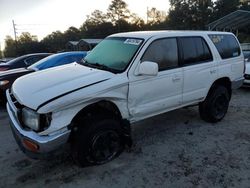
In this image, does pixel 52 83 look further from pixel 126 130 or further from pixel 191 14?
pixel 191 14

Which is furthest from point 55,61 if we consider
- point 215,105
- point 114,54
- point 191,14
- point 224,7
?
point 224,7

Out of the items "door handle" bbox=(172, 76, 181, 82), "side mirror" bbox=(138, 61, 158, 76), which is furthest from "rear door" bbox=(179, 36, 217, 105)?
"side mirror" bbox=(138, 61, 158, 76)

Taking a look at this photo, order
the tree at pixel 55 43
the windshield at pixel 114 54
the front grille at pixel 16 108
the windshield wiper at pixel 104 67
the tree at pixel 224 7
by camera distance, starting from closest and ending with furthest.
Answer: the front grille at pixel 16 108, the windshield wiper at pixel 104 67, the windshield at pixel 114 54, the tree at pixel 224 7, the tree at pixel 55 43

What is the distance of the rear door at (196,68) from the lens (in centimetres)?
416

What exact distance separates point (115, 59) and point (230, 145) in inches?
95.9

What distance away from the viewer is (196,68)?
4277 millimetres

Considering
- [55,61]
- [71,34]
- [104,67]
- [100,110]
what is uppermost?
[71,34]

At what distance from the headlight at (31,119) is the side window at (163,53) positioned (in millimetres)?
1754

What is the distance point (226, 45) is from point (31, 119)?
406cm

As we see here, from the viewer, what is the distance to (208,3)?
44250mm

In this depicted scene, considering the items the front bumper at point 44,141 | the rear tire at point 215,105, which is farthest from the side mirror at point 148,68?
the rear tire at point 215,105

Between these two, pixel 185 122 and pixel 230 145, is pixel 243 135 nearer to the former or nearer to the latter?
pixel 230 145

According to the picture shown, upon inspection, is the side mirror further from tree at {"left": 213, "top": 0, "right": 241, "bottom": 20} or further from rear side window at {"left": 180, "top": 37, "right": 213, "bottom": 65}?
tree at {"left": 213, "top": 0, "right": 241, "bottom": 20}

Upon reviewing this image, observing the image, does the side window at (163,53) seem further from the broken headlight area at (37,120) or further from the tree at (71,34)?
the tree at (71,34)
